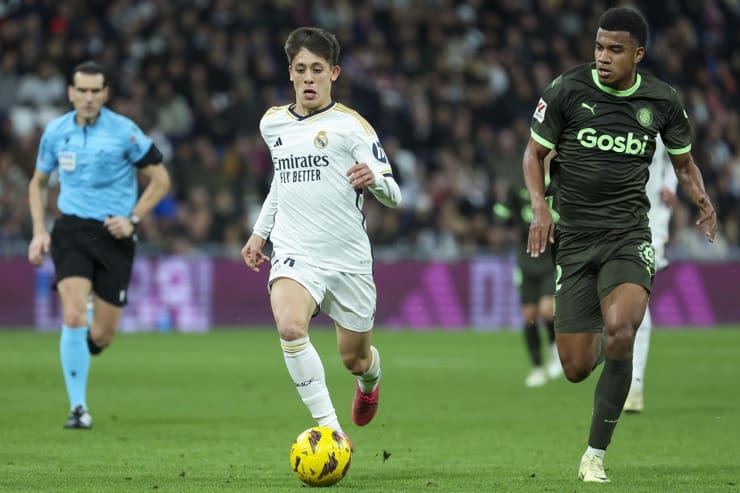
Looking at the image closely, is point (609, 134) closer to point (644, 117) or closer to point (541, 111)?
point (644, 117)

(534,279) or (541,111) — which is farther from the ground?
(541,111)

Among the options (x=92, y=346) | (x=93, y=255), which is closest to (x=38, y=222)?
(x=93, y=255)

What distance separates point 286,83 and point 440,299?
4.86 m

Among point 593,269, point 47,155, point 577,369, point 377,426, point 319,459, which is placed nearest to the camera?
point 319,459

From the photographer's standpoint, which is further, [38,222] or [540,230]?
[38,222]

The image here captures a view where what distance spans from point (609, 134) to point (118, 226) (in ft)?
13.9

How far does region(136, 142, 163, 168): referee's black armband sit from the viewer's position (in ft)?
35.8

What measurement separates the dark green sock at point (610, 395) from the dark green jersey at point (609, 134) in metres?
0.80

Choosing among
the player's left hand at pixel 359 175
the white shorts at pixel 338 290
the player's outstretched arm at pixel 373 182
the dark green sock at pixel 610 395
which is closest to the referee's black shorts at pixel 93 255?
the white shorts at pixel 338 290

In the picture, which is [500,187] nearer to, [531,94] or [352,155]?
[531,94]

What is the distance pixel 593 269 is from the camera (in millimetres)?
7992

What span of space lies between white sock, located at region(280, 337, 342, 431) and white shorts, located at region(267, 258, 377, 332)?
0.38 m

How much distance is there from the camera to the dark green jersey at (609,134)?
7.89 m

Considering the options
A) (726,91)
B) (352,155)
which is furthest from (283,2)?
(352,155)
